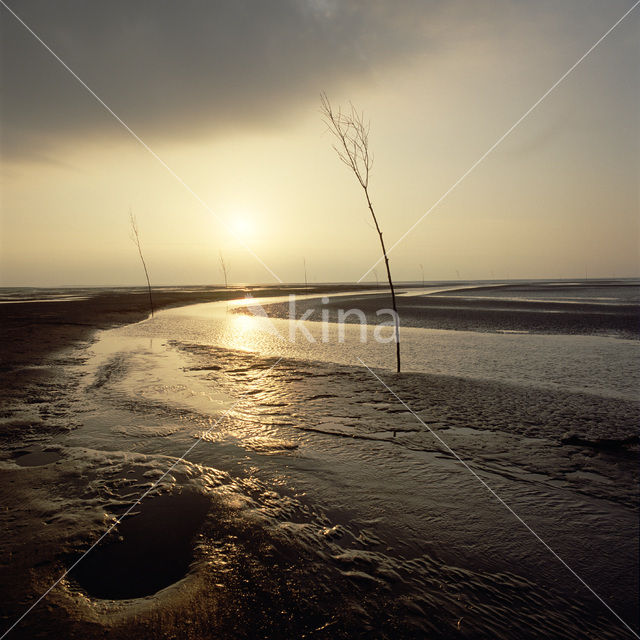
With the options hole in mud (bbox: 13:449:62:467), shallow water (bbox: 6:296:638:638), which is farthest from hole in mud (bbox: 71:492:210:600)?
hole in mud (bbox: 13:449:62:467)

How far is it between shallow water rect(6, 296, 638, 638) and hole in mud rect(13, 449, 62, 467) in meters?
0.12

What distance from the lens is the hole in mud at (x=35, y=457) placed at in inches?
208

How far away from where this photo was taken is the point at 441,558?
3.44 m

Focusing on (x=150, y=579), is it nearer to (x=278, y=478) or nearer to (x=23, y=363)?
(x=278, y=478)

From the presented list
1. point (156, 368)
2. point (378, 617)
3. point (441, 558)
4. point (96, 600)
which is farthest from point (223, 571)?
point (156, 368)

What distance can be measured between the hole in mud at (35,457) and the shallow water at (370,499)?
123mm

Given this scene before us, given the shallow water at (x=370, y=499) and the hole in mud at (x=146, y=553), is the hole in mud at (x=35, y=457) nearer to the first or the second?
the shallow water at (x=370, y=499)

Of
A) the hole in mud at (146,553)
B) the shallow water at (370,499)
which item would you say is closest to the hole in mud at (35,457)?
the shallow water at (370,499)

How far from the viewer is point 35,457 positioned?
18.0 feet

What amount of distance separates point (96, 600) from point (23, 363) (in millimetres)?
12366

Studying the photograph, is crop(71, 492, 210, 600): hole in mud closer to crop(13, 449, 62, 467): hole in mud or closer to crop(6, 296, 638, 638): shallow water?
crop(6, 296, 638, 638): shallow water

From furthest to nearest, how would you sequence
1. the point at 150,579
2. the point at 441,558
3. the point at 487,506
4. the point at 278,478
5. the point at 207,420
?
the point at 207,420
the point at 278,478
the point at 487,506
the point at 441,558
the point at 150,579

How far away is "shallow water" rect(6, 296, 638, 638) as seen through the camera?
2914 millimetres

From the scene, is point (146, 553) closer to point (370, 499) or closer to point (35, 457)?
point (370, 499)
